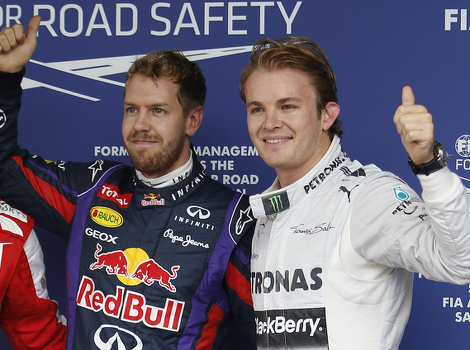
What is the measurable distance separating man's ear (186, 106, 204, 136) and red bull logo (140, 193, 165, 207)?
0.20m

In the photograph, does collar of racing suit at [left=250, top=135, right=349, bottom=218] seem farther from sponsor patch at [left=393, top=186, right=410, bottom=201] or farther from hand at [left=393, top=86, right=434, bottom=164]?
hand at [left=393, top=86, right=434, bottom=164]

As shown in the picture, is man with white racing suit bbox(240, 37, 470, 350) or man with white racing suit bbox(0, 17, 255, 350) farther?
man with white racing suit bbox(0, 17, 255, 350)

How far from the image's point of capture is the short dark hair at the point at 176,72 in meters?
1.83

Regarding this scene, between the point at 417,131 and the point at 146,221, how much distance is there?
884mm

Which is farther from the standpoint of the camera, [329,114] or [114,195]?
[114,195]

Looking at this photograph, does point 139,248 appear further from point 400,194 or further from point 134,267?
point 400,194

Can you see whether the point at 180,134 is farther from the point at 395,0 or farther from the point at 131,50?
the point at 395,0

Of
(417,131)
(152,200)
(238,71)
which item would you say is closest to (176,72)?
(152,200)

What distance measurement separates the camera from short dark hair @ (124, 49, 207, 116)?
1830 millimetres

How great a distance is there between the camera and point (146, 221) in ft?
5.87

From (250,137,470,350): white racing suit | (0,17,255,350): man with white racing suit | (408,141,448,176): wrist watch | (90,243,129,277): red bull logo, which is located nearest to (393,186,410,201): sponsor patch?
(250,137,470,350): white racing suit

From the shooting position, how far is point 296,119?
5.08 ft

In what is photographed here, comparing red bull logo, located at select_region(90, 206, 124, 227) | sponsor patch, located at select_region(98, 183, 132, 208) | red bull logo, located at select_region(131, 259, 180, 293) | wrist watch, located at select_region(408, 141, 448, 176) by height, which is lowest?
red bull logo, located at select_region(131, 259, 180, 293)

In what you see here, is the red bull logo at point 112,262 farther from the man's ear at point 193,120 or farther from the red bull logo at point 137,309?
the man's ear at point 193,120
